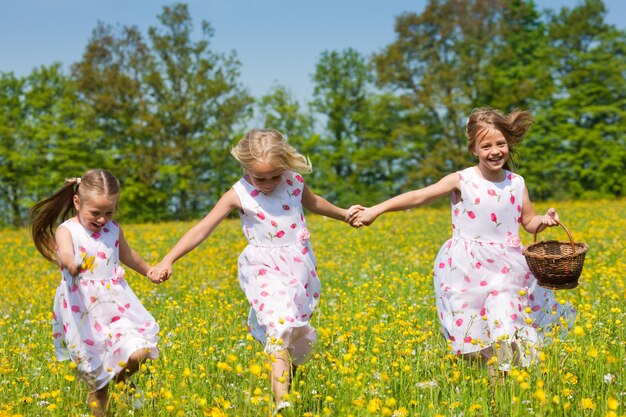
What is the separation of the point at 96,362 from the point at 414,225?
47.9ft

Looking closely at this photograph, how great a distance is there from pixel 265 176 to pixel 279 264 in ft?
2.07

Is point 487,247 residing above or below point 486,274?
above

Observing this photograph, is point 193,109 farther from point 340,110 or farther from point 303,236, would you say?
point 303,236

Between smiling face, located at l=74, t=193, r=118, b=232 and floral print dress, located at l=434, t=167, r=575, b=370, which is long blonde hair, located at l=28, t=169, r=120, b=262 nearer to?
smiling face, located at l=74, t=193, r=118, b=232

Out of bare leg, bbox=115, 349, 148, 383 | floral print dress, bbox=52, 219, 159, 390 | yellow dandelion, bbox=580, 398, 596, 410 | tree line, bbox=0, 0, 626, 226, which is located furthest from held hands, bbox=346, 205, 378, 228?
tree line, bbox=0, 0, 626, 226

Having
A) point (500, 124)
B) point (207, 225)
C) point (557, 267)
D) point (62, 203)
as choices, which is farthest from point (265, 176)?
point (557, 267)

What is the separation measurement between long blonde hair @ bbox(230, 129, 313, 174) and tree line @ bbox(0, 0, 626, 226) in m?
37.9

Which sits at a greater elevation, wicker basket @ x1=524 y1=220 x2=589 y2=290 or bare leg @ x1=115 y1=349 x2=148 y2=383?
wicker basket @ x1=524 y1=220 x2=589 y2=290

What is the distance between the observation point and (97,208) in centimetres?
487

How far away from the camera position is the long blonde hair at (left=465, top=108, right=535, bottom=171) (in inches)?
211

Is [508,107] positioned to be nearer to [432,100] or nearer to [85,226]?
[432,100]

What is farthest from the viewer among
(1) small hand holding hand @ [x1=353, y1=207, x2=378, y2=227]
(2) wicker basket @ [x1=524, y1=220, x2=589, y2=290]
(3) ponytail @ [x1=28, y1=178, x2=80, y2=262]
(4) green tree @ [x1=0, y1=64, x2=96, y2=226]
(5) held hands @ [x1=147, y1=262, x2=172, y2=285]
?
(4) green tree @ [x1=0, y1=64, x2=96, y2=226]

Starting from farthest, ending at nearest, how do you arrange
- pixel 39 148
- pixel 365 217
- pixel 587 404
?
pixel 39 148 < pixel 365 217 < pixel 587 404

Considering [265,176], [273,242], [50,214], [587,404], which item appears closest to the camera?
[587,404]
